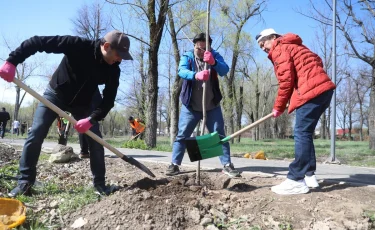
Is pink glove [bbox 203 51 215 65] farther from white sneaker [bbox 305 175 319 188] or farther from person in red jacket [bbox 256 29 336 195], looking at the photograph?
white sneaker [bbox 305 175 319 188]

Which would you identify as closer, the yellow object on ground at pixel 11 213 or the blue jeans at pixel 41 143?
the yellow object on ground at pixel 11 213

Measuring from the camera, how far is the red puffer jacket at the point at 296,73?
3441 millimetres

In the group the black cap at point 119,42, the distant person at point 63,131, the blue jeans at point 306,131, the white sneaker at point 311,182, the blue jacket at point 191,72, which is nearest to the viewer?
the black cap at point 119,42

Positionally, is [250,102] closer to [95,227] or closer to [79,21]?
[79,21]

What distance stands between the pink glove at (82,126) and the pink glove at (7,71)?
78 centimetres

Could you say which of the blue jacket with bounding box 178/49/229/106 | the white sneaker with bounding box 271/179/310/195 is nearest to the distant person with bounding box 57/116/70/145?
the blue jacket with bounding box 178/49/229/106

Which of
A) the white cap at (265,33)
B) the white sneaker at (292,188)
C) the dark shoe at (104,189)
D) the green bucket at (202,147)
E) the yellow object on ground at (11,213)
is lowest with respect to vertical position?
the yellow object on ground at (11,213)

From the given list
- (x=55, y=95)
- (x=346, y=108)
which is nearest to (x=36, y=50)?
(x=55, y=95)

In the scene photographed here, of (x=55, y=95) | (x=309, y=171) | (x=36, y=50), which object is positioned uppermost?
(x=36, y=50)

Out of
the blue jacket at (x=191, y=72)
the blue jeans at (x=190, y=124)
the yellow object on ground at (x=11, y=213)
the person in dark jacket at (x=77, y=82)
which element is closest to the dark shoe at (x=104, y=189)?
the person in dark jacket at (x=77, y=82)

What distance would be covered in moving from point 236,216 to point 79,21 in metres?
23.7

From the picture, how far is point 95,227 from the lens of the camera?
2.79 m

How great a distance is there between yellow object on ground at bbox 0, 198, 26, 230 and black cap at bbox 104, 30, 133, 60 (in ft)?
5.65

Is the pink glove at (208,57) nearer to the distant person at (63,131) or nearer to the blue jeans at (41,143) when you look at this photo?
the blue jeans at (41,143)
